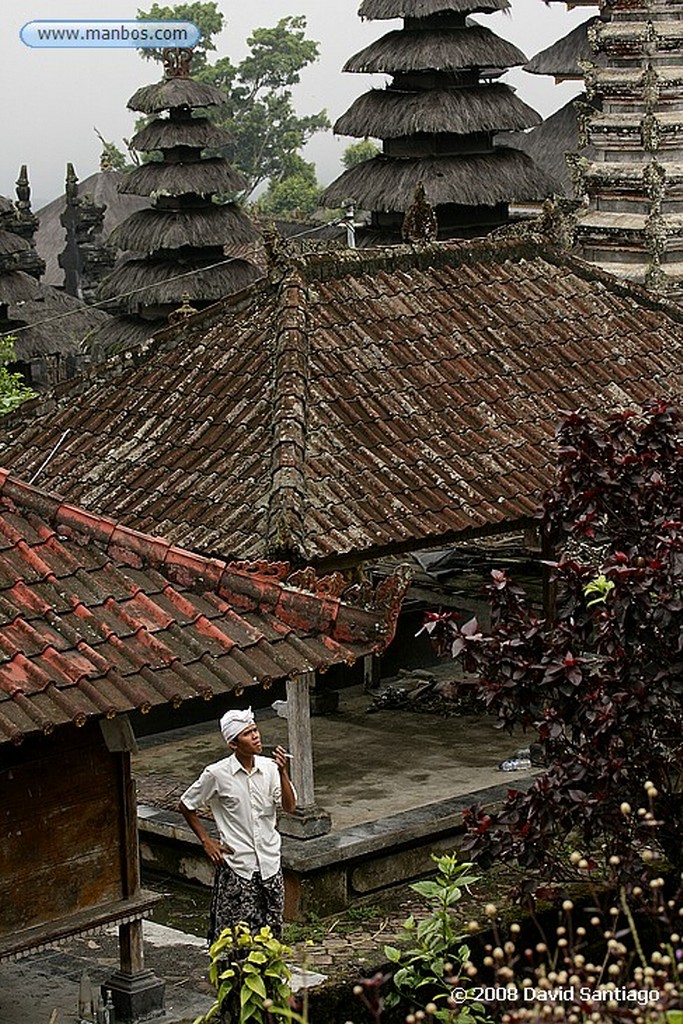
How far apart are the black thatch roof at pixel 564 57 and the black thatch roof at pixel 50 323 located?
9.82m

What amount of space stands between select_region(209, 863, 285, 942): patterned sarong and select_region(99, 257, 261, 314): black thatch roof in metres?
22.0

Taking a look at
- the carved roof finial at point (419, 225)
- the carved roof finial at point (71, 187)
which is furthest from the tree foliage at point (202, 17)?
the carved roof finial at point (419, 225)

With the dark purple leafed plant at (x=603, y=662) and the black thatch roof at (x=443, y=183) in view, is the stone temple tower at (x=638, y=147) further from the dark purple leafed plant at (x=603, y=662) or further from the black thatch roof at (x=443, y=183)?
the dark purple leafed plant at (x=603, y=662)

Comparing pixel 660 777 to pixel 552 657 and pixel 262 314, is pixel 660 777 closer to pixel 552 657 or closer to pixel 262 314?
pixel 552 657

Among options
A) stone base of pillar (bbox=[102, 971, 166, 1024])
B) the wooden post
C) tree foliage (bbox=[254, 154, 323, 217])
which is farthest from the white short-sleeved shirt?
tree foliage (bbox=[254, 154, 323, 217])

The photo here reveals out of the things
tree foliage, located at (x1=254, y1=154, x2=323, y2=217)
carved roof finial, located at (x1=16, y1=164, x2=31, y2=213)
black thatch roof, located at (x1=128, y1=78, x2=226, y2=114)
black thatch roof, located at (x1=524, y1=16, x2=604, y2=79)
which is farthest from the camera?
tree foliage, located at (x1=254, y1=154, x2=323, y2=217)

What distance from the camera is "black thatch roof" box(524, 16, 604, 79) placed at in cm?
4053

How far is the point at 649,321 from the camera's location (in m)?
18.4

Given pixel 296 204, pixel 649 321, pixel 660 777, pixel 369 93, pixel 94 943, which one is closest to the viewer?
pixel 660 777

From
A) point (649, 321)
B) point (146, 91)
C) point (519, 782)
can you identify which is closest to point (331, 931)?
point (519, 782)

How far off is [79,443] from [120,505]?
136cm

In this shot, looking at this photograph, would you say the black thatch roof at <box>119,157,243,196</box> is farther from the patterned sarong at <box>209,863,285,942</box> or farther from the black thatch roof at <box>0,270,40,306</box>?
the patterned sarong at <box>209,863,285,942</box>

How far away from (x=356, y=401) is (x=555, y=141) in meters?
27.7

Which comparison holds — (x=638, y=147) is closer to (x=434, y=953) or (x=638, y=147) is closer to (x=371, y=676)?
(x=371, y=676)
